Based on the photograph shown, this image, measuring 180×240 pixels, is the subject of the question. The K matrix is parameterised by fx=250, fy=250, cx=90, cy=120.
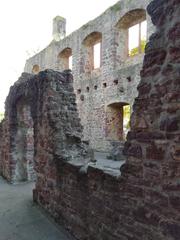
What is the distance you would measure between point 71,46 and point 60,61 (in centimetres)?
179

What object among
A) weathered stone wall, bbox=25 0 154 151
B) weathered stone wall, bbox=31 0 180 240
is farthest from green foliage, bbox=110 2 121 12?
weathered stone wall, bbox=31 0 180 240

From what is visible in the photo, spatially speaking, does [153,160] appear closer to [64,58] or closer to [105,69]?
[105,69]

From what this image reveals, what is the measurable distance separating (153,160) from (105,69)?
10.2 metres

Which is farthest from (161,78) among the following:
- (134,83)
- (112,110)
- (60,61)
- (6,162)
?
(60,61)

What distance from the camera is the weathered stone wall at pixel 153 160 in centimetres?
220

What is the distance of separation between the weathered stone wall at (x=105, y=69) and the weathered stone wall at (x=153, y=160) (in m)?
7.87

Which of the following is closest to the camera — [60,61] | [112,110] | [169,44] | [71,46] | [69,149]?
[169,44]

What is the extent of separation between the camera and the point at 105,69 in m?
12.1

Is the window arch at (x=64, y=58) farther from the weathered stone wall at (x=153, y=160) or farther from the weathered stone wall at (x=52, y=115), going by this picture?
the weathered stone wall at (x=153, y=160)

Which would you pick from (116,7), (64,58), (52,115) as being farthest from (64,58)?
(52,115)

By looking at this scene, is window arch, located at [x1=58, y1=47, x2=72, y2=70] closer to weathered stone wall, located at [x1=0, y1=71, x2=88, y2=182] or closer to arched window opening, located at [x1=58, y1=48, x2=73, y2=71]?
arched window opening, located at [x1=58, y1=48, x2=73, y2=71]

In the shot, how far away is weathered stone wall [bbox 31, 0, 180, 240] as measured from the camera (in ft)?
7.22

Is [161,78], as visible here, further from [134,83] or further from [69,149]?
[134,83]

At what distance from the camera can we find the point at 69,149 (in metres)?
4.48
